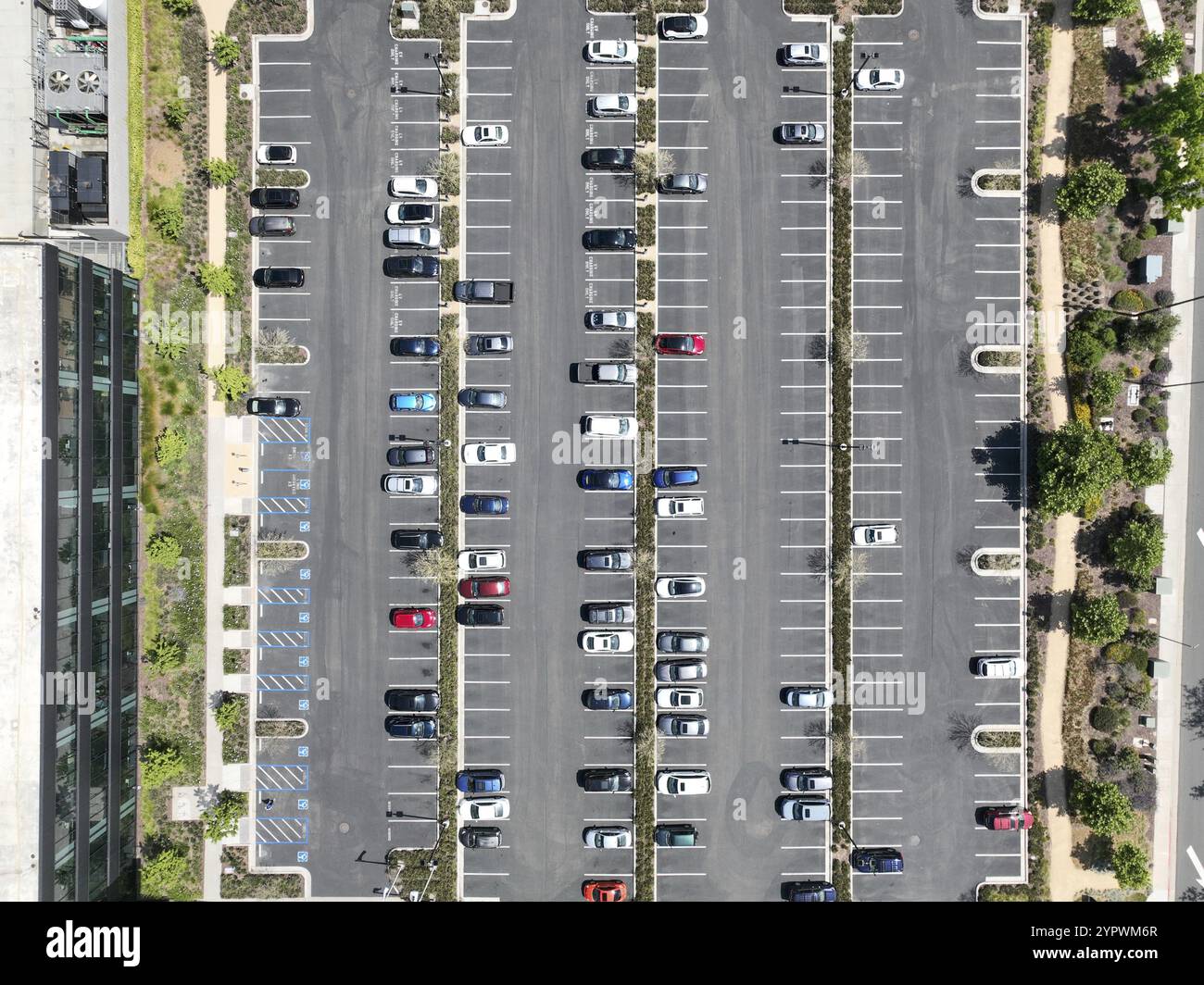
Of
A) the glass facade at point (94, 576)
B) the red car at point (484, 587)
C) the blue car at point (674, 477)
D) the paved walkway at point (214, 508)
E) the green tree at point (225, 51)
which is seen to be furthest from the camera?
the paved walkway at point (214, 508)

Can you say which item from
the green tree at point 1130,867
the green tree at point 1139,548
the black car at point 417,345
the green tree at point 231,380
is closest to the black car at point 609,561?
the black car at point 417,345

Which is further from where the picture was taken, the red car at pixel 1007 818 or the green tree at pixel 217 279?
the red car at pixel 1007 818

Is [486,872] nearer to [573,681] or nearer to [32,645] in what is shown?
[573,681]

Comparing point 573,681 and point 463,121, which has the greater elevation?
point 463,121

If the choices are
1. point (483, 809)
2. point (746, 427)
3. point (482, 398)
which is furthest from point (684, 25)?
point (483, 809)

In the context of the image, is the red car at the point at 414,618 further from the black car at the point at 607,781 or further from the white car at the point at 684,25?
the white car at the point at 684,25

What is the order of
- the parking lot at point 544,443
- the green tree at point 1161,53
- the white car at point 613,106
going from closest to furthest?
the green tree at point 1161,53 < the white car at point 613,106 < the parking lot at point 544,443

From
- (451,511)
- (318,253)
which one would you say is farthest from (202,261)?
(451,511)
